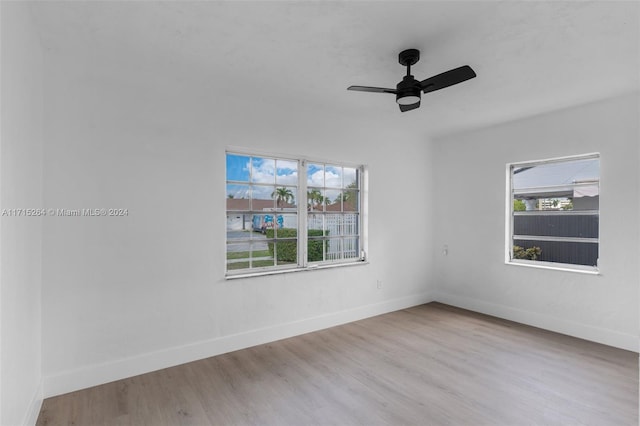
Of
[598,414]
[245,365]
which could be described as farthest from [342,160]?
[598,414]

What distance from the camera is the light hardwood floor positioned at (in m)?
2.31

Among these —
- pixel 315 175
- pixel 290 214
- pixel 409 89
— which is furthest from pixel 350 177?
pixel 409 89

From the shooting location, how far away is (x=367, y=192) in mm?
4590

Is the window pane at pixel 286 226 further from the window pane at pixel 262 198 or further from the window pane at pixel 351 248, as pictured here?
the window pane at pixel 351 248

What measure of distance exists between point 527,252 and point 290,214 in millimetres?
3247

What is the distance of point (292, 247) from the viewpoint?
13.1 feet

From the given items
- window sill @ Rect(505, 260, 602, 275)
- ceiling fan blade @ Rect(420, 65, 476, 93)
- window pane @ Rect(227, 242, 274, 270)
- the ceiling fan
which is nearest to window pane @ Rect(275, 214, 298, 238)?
window pane @ Rect(227, 242, 274, 270)

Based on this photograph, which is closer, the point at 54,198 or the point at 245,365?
the point at 54,198

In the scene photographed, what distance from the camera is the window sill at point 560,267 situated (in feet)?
12.6

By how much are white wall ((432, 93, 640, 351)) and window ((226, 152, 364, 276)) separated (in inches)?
64.2

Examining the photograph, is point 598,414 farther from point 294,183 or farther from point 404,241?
point 294,183

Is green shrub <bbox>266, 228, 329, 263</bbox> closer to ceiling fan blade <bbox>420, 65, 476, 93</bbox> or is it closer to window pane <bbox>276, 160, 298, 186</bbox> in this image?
window pane <bbox>276, 160, 298, 186</bbox>

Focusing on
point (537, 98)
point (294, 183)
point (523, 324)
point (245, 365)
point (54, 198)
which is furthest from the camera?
point (523, 324)

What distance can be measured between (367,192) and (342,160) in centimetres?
60
